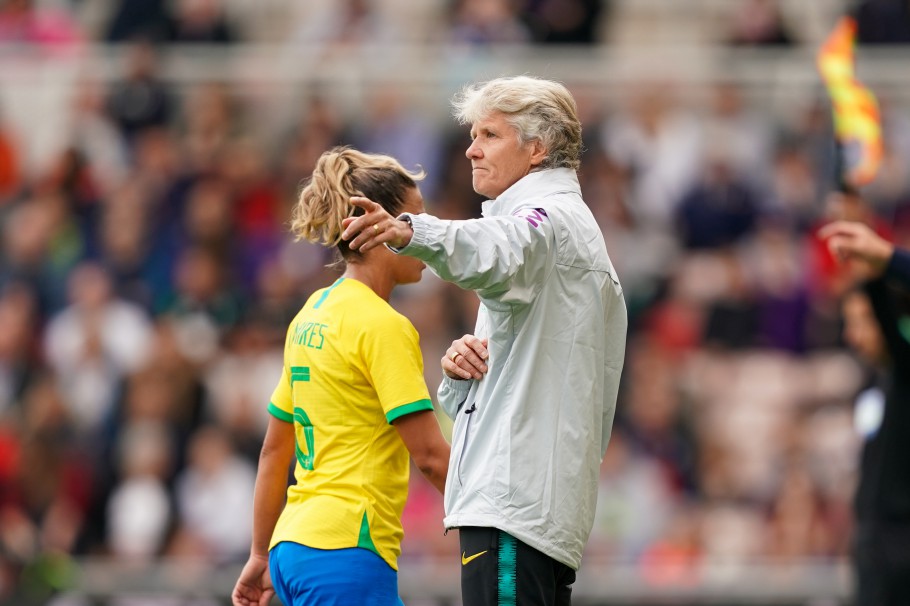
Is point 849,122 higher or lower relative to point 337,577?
higher

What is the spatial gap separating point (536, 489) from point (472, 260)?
720mm

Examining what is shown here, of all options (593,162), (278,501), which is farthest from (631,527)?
(278,501)

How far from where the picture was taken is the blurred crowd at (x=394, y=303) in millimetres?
10758

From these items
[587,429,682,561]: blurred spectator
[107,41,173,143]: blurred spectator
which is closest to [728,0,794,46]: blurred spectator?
[587,429,682,561]: blurred spectator

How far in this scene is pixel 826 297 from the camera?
11.5 m

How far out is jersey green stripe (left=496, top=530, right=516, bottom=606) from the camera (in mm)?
4668

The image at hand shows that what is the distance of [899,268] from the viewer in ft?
19.6

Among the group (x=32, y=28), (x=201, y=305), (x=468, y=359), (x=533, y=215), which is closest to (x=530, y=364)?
(x=468, y=359)

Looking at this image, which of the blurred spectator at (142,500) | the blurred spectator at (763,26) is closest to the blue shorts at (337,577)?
the blurred spectator at (142,500)

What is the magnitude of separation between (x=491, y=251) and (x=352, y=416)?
86cm

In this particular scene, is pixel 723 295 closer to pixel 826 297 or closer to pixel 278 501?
pixel 826 297

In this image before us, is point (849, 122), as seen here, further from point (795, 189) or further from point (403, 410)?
point (795, 189)

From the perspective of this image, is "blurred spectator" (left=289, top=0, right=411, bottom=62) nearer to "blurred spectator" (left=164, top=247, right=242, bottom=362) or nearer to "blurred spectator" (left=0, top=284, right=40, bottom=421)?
"blurred spectator" (left=164, top=247, right=242, bottom=362)

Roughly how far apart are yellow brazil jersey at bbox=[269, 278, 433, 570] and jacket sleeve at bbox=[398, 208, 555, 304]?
0.44m
